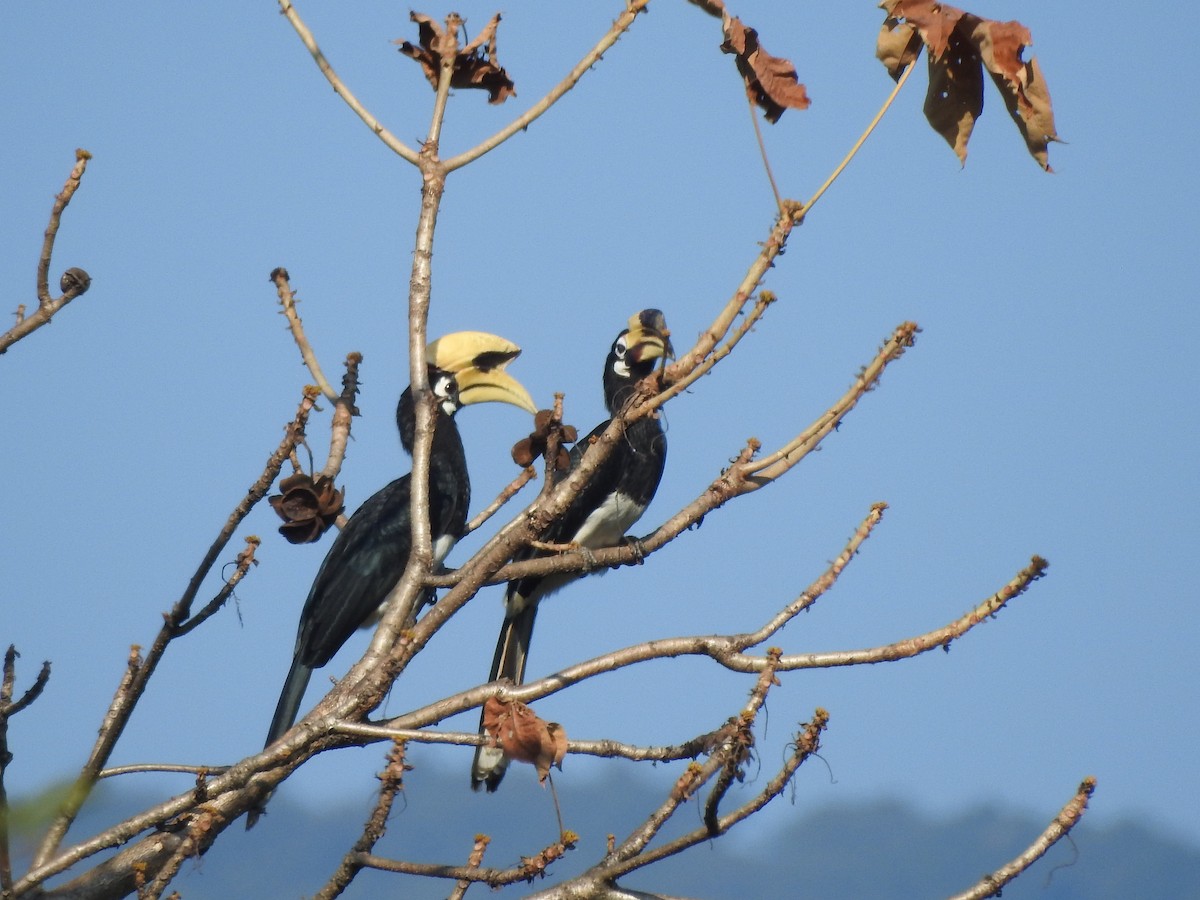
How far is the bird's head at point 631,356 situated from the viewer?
7.08 meters

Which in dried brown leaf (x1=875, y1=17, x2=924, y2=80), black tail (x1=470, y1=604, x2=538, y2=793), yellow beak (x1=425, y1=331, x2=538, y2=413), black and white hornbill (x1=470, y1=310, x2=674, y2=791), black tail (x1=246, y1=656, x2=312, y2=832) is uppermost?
yellow beak (x1=425, y1=331, x2=538, y2=413)

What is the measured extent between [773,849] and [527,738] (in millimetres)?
101551

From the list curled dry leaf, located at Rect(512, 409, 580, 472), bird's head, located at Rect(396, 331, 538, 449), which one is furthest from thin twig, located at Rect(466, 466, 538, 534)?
bird's head, located at Rect(396, 331, 538, 449)

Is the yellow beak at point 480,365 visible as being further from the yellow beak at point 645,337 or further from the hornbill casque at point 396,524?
the yellow beak at point 645,337

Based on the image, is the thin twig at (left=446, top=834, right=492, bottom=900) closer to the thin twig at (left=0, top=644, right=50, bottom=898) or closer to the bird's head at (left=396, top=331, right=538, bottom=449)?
the thin twig at (left=0, top=644, right=50, bottom=898)

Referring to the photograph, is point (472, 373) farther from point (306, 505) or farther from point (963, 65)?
point (963, 65)

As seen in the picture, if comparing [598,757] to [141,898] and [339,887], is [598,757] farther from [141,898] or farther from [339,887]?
[141,898]

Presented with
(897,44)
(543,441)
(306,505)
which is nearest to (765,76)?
(897,44)

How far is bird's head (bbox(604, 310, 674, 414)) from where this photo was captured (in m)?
7.08

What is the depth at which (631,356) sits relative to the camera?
7.49 meters

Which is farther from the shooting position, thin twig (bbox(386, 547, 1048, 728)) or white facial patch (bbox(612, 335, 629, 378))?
white facial patch (bbox(612, 335, 629, 378))

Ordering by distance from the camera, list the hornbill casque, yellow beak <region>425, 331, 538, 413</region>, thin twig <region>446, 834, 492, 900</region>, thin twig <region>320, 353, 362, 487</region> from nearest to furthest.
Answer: thin twig <region>446, 834, 492, 900</region> < thin twig <region>320, 353, 362, 487</region> < the hornbill casque < yellow beak <region>425, 331, 538, 413</region>

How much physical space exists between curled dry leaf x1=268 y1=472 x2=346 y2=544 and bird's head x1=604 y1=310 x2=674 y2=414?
323 cm

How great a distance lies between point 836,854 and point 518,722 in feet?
329
